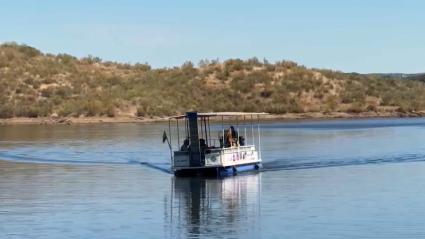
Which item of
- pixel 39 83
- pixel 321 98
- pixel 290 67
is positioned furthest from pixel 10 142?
pixel 290 67

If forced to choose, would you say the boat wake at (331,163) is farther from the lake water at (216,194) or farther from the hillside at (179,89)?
the hillside at (179,89)

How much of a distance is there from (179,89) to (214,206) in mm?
75126

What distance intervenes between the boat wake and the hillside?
49246mm

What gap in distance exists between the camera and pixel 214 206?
2698 centimetres

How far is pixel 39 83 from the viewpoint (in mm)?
97250

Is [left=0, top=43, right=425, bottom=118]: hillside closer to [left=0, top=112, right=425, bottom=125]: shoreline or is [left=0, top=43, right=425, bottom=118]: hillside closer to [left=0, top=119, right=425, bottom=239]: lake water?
[left=0, top=112, right=425, bottom=125]: shoreline

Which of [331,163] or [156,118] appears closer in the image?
[331,163]

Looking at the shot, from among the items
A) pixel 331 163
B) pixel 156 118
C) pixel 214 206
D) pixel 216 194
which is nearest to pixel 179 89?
pixel 156 118

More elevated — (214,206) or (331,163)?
(331,163)

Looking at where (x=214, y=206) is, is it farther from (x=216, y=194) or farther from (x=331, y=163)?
(x=331, y=163)

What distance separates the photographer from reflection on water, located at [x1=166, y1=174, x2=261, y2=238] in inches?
888

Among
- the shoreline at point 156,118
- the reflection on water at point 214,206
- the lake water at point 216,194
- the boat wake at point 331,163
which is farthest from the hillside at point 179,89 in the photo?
the reflection on water at point 214,206

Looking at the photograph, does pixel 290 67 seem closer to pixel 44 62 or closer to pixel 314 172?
pixel 44 62

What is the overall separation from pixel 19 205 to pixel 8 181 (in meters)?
7.58
